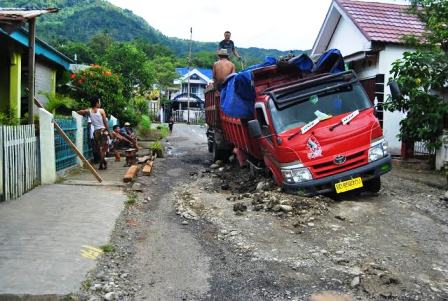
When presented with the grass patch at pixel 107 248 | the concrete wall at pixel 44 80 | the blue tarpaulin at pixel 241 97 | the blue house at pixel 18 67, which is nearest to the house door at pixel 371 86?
the blue tarpaulin at pixel 241 97

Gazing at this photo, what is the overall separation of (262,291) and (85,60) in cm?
6155

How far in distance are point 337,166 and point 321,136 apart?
57 centimetres

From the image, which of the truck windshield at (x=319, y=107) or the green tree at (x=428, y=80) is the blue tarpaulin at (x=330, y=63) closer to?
the truck windshield at (x=319, y=107)

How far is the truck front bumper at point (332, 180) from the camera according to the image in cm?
809

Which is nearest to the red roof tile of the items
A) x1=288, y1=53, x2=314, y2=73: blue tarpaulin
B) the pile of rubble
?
x1=288, y1=53, x2=314, y2=73: blue tarpaulin

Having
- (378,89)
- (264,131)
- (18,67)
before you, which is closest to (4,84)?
(18,67)

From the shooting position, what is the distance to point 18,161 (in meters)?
8.52

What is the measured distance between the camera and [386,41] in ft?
49.6

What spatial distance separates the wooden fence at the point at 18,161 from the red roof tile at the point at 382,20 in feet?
35.0

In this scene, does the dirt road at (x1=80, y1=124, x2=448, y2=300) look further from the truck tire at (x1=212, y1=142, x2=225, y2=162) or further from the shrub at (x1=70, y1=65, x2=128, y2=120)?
the shrub at (x1=70, y1=65, x2=128, y2=120)

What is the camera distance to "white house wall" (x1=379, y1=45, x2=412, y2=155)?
15.4 metres

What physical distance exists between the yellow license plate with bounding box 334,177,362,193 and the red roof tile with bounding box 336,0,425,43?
27.5 ft

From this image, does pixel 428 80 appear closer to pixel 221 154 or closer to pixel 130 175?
pixel 221 154

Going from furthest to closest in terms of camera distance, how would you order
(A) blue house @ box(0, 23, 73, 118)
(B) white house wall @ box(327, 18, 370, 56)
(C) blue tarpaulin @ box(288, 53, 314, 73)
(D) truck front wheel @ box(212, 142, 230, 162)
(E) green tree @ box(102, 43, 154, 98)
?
(E) green tree @ box(102, 43, 154, 98)
(B) white house wall @ box(327, 18, 370, 56)
(D) truck front wheel @ box(212, 142, 230, 162)
(A) blue house @ box(0, 23, 73, 118)
(C) blue tarpaulin @ box(288, 53, 314, 73)
